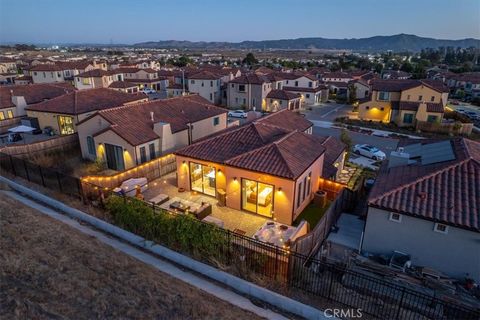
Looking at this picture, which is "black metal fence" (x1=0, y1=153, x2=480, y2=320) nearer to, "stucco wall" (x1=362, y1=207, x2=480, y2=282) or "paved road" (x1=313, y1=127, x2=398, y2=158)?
"stucco wall" (x1=362, y1=207, x2=480, y2=282)

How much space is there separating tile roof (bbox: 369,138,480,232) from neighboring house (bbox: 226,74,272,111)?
38.1 m

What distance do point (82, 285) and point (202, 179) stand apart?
10.4 metres

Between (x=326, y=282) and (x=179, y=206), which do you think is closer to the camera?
(x=326, y=282)

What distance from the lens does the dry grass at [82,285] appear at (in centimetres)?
804

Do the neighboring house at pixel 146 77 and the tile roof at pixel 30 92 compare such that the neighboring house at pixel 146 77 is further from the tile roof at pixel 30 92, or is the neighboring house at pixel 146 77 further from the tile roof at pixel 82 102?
the tile roof at pixel 82 102

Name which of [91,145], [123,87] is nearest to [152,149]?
[91,145]

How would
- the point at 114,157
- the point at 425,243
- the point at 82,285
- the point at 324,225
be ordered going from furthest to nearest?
the point at 114,157 < the point at 324,225 < the point at 425,243 < the point at 82,285

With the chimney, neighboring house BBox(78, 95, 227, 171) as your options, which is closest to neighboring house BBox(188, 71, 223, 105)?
neighboring house BBox(78, 95, 227, 171)

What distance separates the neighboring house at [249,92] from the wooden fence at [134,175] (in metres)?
31.4

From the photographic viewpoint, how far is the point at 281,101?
50125mm

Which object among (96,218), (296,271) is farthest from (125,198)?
(296,271)

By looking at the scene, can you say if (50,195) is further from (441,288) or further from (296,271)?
(441,288)

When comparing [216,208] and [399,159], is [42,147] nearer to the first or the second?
[216,208]

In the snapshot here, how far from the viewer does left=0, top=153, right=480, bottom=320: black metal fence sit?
30.8ft
